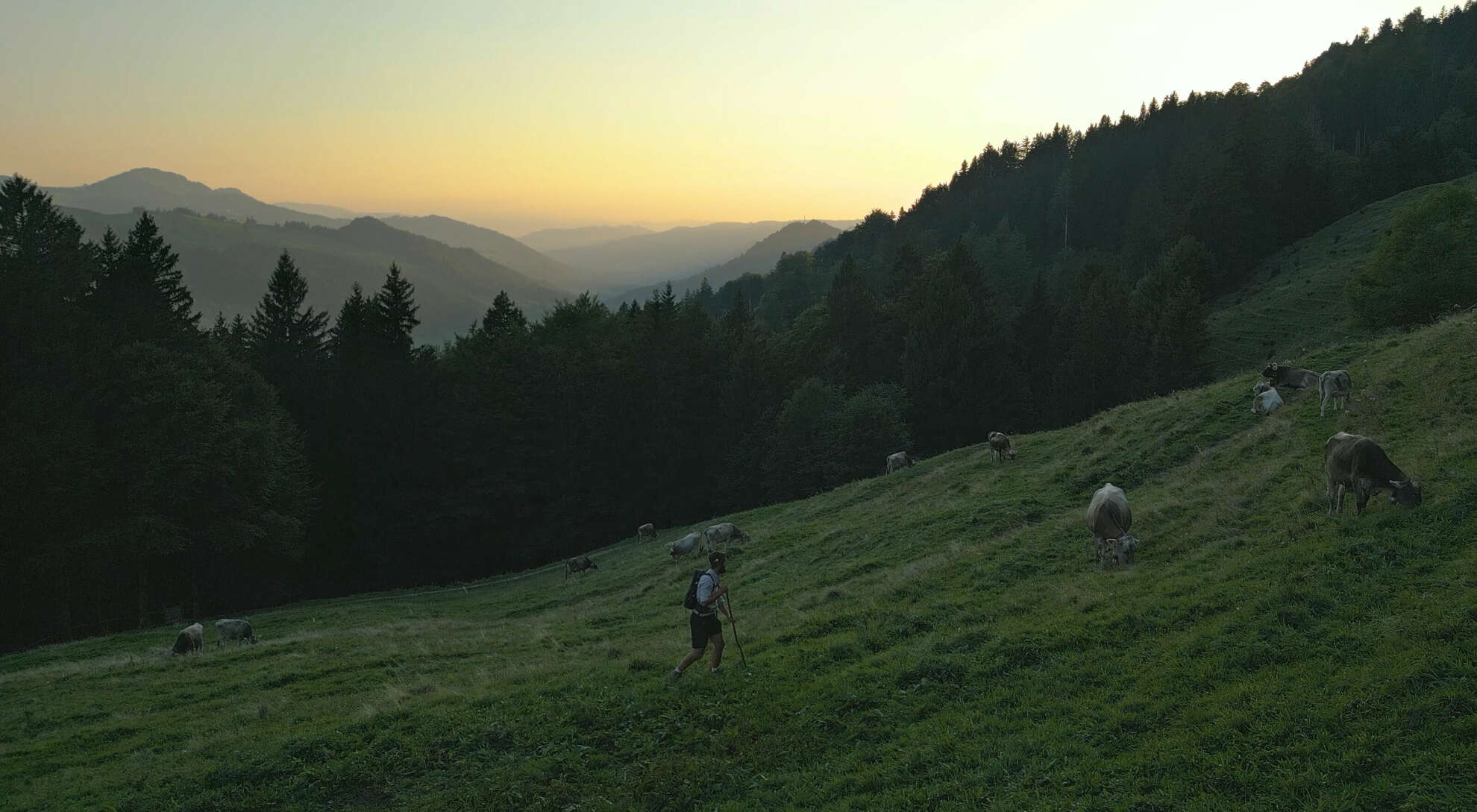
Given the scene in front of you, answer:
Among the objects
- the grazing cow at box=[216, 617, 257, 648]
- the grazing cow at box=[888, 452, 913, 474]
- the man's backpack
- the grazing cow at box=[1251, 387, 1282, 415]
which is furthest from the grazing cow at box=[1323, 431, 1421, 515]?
the grazing cow at box=[216, 617, 257, 648]

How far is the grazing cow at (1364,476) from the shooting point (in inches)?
574

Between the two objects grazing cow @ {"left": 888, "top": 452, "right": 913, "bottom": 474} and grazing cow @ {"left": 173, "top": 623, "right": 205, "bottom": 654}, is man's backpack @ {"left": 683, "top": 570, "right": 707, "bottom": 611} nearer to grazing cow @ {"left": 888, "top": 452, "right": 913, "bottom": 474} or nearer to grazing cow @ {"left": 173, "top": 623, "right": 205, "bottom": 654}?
grazing cow @ {"left": 173, "top": 623, "right": 205, "bottom": 654}

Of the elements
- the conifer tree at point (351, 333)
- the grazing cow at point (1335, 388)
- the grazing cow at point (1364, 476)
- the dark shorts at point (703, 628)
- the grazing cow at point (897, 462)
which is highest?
the conifer tree at point (351, 333)

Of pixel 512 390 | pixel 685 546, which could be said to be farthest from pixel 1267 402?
pixel 512 390

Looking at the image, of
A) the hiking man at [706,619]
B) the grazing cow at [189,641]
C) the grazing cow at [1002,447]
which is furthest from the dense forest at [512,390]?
the hiking man at [706,619]

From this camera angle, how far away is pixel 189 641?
28609 mm

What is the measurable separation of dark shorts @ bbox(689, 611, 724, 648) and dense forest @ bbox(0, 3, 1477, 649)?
4179cm

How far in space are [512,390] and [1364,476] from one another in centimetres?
6991

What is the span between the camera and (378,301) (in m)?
76.2

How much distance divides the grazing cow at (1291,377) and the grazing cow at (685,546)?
2541 centimetres

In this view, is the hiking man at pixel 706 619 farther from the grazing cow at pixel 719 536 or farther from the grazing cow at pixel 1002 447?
the grazing cow at pixel 1002 447

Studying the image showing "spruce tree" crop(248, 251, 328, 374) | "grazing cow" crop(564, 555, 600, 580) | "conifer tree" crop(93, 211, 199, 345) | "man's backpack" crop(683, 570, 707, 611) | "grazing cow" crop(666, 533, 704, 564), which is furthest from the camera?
"spruce tree" crop(248, 251, 328, 374)

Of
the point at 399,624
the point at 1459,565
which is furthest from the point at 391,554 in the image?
the point at 1459,565

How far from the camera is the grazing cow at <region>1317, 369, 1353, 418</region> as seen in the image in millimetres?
23359
